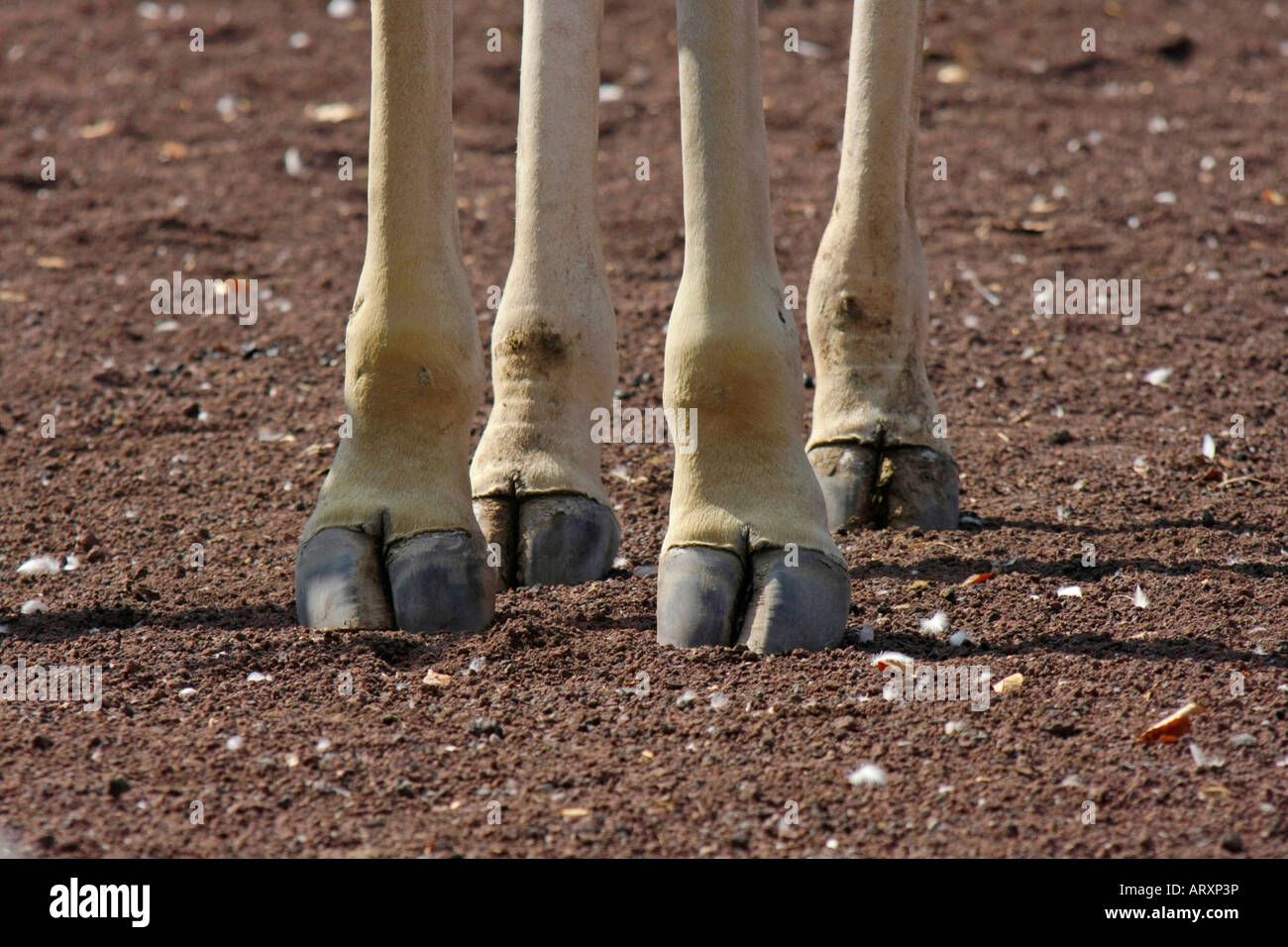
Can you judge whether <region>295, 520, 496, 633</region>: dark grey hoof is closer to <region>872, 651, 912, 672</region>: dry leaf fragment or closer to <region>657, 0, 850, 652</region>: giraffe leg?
<region>657, 0, 850, 652</region>: giraffe leg

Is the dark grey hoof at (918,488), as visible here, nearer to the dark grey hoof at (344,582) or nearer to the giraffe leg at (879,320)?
the giraffe leg at (879,320)

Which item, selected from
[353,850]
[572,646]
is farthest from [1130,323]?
[353,850]

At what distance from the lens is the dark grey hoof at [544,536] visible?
3.46 metres

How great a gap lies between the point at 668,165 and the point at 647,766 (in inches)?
217

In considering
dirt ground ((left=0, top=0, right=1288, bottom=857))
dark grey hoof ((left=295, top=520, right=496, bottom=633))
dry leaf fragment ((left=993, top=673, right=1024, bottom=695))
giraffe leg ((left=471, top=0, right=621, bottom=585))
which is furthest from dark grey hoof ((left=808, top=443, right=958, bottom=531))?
dark grey hoof ((left=295, top=520, right=496, bottom=633))

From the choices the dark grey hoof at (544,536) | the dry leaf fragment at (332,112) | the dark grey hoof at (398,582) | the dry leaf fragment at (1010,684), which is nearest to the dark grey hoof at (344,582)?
the dark grey hoof at (398,582)

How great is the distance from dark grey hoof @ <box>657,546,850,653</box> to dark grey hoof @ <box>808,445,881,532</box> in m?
0.86

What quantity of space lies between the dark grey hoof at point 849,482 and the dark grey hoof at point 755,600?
86cm

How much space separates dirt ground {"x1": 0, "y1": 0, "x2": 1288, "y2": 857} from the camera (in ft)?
7.97

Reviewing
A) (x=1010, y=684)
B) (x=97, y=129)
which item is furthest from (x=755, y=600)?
(x=97, y=129)

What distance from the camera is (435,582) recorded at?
9.99ft

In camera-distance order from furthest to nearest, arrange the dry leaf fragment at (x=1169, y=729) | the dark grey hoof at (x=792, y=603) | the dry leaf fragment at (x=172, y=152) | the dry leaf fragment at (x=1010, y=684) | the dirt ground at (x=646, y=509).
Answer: the dry leaf fragment at (x=172, y=152)
the dark grey hoof at (x=792, y=603)
the dry leaf fragment at (x=1010, y=684)
the dry leaf fragment at (x=1169, y=729)
the dirt ground at (x=646, y=509)

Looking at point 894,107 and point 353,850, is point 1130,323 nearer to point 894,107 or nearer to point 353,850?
point 894,107

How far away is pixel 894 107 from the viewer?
3900 millimetres
